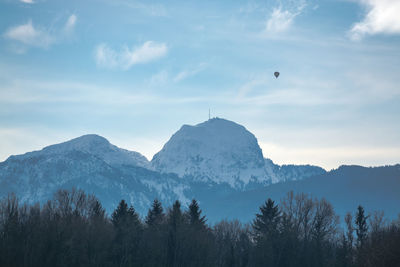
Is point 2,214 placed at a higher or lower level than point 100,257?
higher

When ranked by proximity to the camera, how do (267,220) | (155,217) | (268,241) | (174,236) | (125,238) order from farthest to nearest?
(155,217) → (267,220) → (174,236) → (268,241) → (125,238)

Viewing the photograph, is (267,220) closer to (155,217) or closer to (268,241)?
(268,241)

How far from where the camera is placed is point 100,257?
95688mm

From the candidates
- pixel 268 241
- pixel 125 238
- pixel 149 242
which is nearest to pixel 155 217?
pixel 149 242

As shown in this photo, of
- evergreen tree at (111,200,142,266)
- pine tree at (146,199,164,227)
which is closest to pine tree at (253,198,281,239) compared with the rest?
pine tree at (146,199,164,227)

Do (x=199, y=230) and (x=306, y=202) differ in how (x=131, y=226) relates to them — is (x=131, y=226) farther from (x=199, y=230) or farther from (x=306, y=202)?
(x=306, y=202)

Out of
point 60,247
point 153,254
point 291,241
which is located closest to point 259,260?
point 291,241

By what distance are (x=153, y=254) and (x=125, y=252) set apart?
5481 millimetres

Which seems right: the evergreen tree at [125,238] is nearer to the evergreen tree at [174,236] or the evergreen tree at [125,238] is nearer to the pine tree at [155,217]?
the pine tree at [155,217]

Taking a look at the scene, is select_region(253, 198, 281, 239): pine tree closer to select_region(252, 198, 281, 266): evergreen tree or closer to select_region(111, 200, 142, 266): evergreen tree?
select_region(252, 198, 281, 266): evergreen tree

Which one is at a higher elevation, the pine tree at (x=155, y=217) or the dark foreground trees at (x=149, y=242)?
the pine tree at (x=155, y=217)

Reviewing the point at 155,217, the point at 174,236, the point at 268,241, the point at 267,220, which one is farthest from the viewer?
the point at 155,217

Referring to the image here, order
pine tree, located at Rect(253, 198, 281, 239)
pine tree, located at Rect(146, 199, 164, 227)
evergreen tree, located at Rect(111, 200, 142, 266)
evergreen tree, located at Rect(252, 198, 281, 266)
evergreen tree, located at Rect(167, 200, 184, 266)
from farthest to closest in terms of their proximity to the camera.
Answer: pine tree, located at Rect(146, 199, 164, 227), pine tree, located at Rect(253, 198, 281, 239), evergreen tree, located at Rect(167, 200, 184, 266), evergreen tree, located at Rect(252, 198, 281, 266), evergreen tree, located at Rect(111, 200, 142, 266)

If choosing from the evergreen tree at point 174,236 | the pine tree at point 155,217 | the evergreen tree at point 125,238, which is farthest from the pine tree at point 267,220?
the evergreen tree at point 125,238
